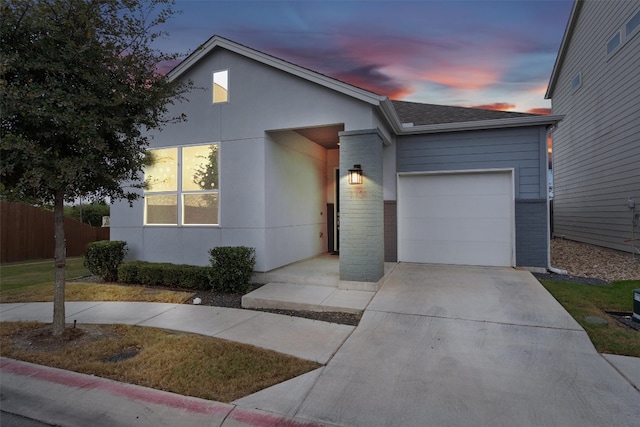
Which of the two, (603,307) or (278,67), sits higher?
(278,67)

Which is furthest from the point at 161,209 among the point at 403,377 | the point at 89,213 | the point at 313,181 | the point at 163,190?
the point at 89,213

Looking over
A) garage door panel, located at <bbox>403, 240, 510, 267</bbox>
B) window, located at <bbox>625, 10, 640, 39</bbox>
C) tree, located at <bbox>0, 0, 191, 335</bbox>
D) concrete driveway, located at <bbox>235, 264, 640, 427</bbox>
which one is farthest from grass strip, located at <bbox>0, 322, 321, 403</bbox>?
window, located at <bbox>625, 10, 640, 39</bbox>

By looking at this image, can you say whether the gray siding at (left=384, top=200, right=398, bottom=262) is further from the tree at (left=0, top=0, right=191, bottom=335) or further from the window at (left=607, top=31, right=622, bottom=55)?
the window at (left=607, top=31, right=622, bottom=55)

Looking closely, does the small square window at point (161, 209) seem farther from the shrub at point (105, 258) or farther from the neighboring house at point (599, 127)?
the neighboring house at point (599, 127)

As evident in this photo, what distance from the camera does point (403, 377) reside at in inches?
129

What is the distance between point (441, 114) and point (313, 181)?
4195 millimetres

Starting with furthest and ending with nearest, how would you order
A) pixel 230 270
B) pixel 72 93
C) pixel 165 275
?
pixel 165 275 < pixel 230 270 < pixel 72 93

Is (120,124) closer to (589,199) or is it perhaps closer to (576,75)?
(589,199)

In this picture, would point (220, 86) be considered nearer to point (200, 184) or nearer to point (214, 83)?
point (214, 83)

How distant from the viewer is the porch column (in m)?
6.21

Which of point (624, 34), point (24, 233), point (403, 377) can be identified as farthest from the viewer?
point (24, 233)

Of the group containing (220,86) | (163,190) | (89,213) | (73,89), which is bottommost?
(89,213)

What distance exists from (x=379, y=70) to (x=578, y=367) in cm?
1026

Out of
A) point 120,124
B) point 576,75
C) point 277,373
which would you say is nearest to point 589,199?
point 576,75
